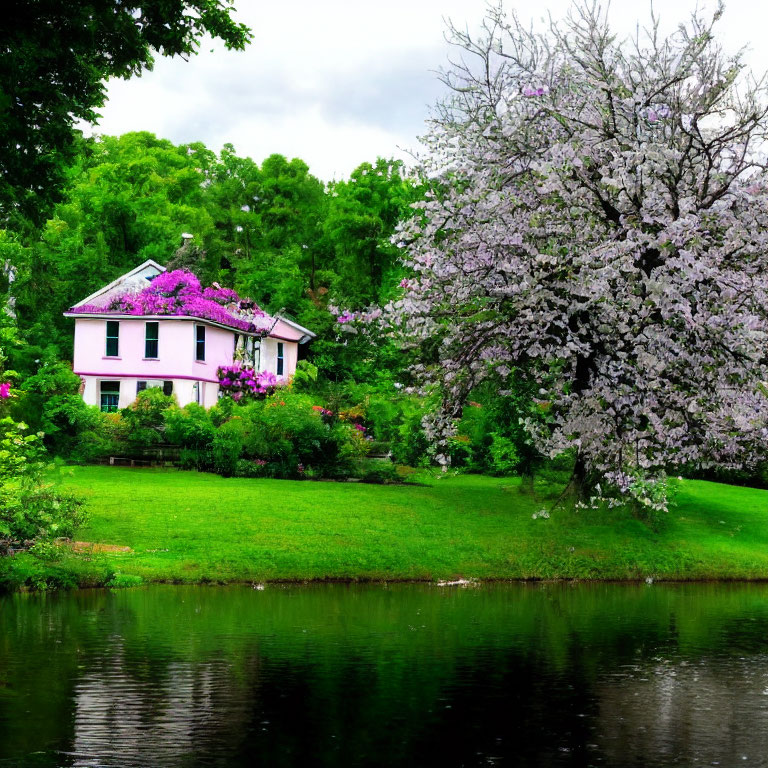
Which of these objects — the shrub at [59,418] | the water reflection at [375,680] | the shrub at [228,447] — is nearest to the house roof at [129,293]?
the shrub at [59,418]

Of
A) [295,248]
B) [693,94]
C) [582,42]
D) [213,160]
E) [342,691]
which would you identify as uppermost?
[213,160]

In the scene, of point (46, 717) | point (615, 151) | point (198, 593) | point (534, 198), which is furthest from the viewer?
point (198, 593)

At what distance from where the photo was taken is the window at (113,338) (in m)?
60.8

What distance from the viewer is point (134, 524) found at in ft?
105

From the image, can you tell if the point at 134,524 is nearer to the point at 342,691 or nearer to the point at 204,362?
the point at 342,691

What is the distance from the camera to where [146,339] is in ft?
199

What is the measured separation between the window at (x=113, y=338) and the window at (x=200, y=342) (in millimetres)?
4349

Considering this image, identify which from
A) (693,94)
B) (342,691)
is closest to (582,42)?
(693,94)

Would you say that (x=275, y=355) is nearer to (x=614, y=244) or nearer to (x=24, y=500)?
(x=24, y=500)

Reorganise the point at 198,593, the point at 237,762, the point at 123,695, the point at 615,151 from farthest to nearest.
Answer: the point at 198,593 → the point at 615,151 → the point at 123,695 → the point at 237,762

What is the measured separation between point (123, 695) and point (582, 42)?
1513 centimetres

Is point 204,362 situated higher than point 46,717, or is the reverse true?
point 204,362

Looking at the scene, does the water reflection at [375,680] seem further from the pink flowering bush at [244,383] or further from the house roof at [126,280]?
the house roof at [126,280]

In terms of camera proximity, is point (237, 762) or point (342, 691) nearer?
point (237, 762)
